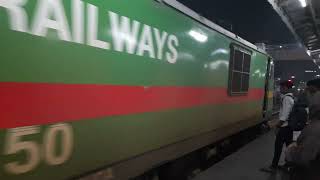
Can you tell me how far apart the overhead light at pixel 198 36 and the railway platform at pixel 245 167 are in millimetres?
2015

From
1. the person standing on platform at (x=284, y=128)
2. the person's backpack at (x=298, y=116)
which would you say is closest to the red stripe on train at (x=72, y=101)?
the person's backpack at (x=298, y=116)

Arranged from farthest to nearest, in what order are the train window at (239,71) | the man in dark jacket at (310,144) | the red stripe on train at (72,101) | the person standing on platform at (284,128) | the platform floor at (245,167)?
1. the train window at (239,71)
2. the person standing on platform at (284,128)
3. the platform floor at (245,167)
4. the man in dark jacket at (310,144)
5. the red stripe on train at (72,101)

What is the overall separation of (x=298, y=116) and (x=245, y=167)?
1.35m

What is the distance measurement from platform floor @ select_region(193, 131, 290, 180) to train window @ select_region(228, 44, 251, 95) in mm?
1229

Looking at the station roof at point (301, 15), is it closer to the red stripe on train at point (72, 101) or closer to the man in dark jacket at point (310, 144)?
the red stripe on train at point (72, 101)

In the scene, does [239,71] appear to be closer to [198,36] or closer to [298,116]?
[298,116]

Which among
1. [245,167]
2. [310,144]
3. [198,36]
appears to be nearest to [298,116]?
[245,167]

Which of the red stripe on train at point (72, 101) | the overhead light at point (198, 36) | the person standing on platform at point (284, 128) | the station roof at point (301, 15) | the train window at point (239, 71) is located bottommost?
the person standing on platform at point (284, 128)

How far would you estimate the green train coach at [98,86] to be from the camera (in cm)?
285

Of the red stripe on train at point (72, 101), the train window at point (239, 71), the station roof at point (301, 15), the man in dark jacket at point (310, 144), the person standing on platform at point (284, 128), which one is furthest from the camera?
the station roof at point (301, 15)

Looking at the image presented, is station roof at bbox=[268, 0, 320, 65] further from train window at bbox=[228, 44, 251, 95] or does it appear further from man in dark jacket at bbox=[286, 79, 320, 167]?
man in dark jacket at bbox=[286, 79, 320, 167]

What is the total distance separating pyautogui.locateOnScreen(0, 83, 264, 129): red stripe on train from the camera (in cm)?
281

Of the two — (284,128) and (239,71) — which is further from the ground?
(239,71)

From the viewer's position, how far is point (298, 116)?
7.17 metres
